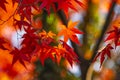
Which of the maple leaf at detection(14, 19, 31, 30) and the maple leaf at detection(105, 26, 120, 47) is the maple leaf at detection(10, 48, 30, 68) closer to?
the maple leaf at detection(14, 19, 31, 30)

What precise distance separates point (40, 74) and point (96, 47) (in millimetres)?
836

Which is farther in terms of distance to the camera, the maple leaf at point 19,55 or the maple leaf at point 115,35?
the maple leaf at point 19,55

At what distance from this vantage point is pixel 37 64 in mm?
3514

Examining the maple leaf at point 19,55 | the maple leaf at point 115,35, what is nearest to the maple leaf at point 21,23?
the maple leaf at point 19,55

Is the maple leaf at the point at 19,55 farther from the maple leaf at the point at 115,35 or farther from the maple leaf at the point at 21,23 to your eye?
the maple leaf at the point at 115,35

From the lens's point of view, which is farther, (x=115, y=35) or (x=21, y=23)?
(x=21, y=23)

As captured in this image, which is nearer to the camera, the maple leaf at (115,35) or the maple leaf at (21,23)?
the maple leaf at (115,35)

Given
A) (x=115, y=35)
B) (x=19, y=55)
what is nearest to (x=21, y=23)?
(x=19, y=55)

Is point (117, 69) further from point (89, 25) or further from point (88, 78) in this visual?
point (89, 25)

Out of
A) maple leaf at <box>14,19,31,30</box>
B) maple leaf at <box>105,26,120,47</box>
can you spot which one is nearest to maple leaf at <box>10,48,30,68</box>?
maple leaf at <box>14,19,31,30</box>

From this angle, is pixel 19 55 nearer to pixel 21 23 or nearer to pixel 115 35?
pixel 21 23

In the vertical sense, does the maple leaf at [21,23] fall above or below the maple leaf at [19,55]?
above

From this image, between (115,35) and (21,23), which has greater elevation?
(21,23)

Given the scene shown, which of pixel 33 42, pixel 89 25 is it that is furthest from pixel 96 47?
pixel 33 42
